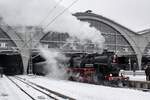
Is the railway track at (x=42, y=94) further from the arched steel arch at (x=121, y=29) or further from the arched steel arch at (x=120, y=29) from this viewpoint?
the arched steel arch at (x=121, y=29)

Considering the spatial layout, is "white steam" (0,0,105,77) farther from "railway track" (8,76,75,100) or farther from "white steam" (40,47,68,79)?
"railway track" (8,76,75,100)

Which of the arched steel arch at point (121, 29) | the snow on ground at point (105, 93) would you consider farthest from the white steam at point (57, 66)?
Answer: the arched steel arch at point (121, 29)

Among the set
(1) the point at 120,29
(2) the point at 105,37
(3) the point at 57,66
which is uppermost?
(1) the point at 120,29

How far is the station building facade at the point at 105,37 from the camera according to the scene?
79688 millimetres

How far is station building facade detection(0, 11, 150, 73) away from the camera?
79.7 meters

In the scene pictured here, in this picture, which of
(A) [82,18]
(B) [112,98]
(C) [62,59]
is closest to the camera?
(B) [112,98]

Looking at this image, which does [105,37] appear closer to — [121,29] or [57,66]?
[121,29]

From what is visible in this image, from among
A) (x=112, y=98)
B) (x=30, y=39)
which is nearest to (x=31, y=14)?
(x=30, y=39)

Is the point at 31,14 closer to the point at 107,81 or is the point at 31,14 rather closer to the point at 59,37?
the point at 59,37

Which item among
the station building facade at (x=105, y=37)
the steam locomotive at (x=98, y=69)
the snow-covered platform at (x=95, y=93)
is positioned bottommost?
the snow-covered platform at (x=95, y=93)

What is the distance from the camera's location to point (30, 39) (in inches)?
3142

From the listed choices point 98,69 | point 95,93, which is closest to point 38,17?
point 98,69

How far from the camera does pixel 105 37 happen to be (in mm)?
88500

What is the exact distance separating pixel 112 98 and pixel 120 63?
628 inches
